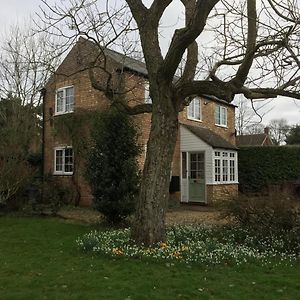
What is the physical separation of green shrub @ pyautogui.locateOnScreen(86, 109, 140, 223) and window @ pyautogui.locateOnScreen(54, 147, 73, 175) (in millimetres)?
6615

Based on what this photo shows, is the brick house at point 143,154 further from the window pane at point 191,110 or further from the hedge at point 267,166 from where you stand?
the hedge at point 267,166

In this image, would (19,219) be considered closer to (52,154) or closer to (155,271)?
(52,154)

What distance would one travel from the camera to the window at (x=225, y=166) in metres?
21.1

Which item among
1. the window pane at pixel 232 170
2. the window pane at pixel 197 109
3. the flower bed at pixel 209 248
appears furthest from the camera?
the window pane at pixel 197 109

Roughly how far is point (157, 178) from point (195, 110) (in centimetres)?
1493

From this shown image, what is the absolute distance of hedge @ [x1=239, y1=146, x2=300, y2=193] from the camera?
25.1 metres

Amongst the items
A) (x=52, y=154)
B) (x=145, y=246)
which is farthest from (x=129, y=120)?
(x=52, y=154)

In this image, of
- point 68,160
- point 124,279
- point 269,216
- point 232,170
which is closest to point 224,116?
point 232,170

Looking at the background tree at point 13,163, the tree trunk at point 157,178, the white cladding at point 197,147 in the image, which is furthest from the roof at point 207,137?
the tree trunk at point 157,178

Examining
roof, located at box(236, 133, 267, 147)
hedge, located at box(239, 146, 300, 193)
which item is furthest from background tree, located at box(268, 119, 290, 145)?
hedge, located at box(239, 146, 300, 193)

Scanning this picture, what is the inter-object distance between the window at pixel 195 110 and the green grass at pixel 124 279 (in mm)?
14867

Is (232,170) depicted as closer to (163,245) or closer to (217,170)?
(217,170)

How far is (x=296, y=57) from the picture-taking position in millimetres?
8055

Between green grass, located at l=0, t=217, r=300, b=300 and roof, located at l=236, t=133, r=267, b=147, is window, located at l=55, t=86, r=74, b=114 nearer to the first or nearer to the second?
green grass, located at l=0, t=217, r=300, b=300
